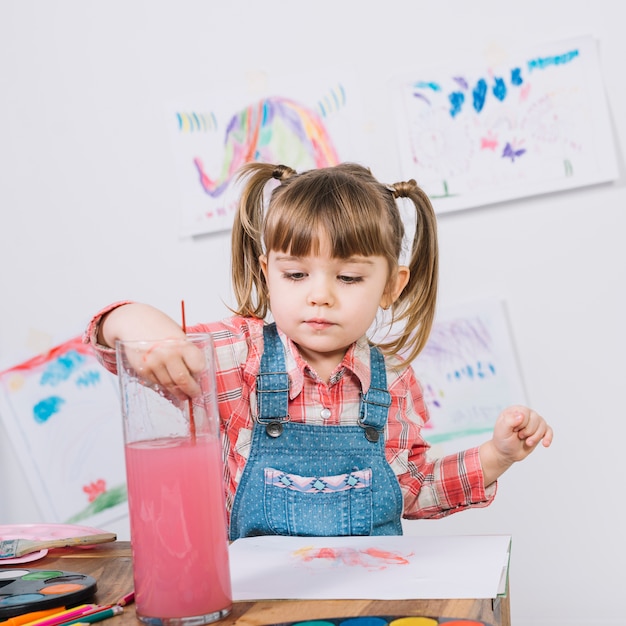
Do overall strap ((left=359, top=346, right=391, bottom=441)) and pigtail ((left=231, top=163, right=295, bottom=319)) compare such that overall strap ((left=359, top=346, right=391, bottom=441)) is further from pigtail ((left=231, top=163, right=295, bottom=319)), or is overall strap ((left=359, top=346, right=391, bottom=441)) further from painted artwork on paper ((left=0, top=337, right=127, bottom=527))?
painted artwork on paper ((left=0, top=337, right=127, bottom=527))

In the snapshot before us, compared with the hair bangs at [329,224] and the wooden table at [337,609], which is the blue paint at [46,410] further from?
the wooden table at [337,609]

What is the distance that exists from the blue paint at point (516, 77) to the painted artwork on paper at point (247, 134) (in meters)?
0.31

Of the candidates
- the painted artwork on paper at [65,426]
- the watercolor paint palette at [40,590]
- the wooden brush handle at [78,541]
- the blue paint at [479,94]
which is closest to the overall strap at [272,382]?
the wooden brush handle at [78,541]

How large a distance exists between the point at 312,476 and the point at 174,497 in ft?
1.29

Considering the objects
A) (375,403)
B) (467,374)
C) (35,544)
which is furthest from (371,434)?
(467,374)

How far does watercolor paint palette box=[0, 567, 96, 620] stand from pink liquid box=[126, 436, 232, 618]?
85mm

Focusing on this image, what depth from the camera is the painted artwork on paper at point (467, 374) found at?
5.88 ft

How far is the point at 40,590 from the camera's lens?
71 cm

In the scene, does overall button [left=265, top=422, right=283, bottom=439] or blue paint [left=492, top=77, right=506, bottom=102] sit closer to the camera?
overall button [left=265, top=422, right=283, bottom=439]

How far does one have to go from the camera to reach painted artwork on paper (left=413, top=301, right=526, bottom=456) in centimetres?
179

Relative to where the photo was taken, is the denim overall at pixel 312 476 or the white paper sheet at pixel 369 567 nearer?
the white paper sheet at pixel 369 567

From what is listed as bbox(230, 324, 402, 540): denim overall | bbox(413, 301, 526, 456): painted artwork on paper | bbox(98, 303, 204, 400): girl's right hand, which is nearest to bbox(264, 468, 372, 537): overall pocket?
bbox(230, 324, 402, 540): denim overall

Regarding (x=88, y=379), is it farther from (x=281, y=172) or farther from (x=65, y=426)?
(x=281, y=172)

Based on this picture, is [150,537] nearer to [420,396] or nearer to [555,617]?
[420,396]
